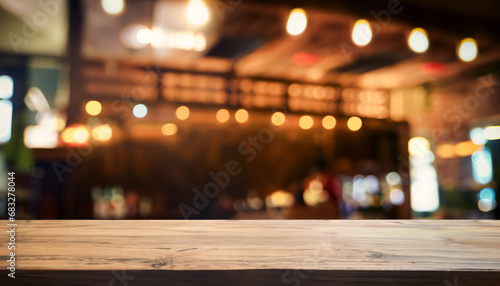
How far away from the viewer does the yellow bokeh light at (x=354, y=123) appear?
6139mm

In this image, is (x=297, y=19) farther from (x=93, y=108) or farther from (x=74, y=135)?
(x=93, y=108)

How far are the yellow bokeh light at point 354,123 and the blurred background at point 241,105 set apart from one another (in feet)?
0.08

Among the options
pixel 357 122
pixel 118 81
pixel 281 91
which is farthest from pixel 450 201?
pixel 118 81

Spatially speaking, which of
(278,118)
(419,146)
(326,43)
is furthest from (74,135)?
(419,146)

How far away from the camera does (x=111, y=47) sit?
4.80 meters

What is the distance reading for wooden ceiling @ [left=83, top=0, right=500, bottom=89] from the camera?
3.59 metres

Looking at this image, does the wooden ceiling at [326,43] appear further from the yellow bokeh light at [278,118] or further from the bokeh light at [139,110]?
the bokeh light at [139,110]

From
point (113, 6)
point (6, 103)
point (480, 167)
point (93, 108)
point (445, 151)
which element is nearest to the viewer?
point (113, 6)

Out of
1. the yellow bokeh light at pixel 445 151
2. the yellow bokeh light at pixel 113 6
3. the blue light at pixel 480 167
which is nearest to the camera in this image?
the yellow bokeh light at pixel 113 6

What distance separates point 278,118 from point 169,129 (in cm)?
195

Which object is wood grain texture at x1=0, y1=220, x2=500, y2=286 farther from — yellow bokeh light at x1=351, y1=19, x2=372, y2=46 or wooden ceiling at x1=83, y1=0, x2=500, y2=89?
yellow bokeh light at x1=351, y1=19, x2=372, y2=46

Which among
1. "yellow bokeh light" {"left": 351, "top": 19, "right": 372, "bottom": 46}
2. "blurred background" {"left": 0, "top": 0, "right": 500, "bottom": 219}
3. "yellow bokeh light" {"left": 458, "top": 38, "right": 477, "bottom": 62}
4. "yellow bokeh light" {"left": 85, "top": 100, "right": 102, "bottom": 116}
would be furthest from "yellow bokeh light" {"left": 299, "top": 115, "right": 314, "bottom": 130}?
"yellow bokeh light" {"left": 85, "top": 100, "right": 102, "bottom": 116}

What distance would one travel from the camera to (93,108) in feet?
18.8

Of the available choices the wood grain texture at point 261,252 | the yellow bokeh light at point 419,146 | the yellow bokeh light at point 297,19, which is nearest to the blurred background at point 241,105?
the yellow bokeh light at point 297,19
